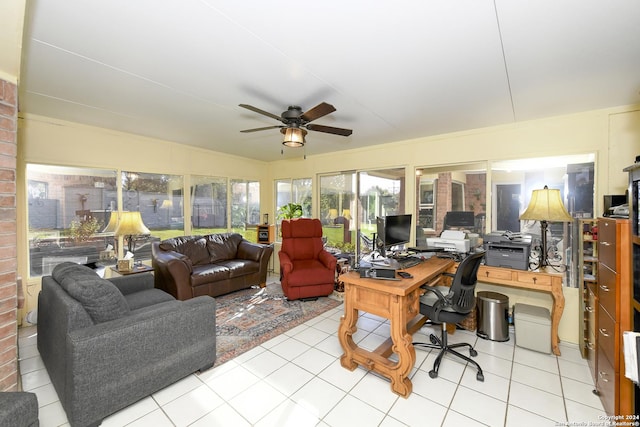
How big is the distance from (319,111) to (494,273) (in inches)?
101

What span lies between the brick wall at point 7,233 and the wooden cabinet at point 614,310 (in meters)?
3.63

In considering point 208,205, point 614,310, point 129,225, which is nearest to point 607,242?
point 614,310

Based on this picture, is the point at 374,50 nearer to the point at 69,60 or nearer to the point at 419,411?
the point at 69,60

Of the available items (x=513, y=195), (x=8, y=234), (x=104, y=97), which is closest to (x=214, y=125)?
(x=104, y=97)

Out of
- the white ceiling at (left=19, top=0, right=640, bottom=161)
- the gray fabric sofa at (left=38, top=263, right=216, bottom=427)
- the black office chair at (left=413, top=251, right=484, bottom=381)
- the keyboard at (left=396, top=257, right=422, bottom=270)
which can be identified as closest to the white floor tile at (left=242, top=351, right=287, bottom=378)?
the gray fabric sofa at (left=38, top=263, right=216, bottom=427)

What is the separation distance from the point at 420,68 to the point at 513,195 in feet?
7.68

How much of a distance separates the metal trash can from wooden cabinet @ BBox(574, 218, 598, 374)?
605 millimetres

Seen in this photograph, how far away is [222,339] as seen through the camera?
2.82 meters

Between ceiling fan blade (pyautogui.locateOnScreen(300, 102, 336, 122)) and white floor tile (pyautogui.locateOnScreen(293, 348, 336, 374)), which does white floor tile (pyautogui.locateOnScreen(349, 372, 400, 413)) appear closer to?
white floor tile (pyautogui.locateOnScreen(293, 348, 336, 374))

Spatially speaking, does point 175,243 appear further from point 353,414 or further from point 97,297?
point 353,414

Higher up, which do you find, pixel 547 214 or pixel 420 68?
pixel 420 68

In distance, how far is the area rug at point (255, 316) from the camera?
274 centimetres

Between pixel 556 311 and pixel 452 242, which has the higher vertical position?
pixel 452 242

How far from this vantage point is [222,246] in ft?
15.2
